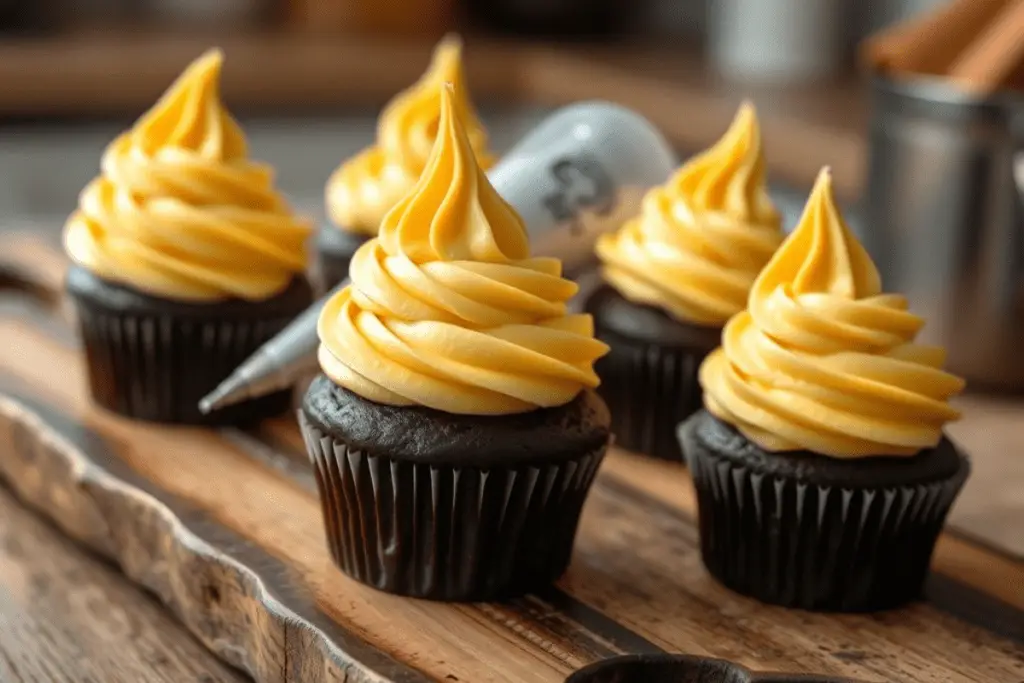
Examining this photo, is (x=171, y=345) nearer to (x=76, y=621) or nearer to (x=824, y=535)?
(x=76, y=621)

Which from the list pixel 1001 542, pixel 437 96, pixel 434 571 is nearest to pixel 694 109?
pixel 437 96

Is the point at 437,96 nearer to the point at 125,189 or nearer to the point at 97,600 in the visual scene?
the point at 125,189

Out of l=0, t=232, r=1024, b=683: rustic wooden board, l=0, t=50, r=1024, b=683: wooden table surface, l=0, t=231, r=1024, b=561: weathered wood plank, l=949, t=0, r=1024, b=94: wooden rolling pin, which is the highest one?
l=949, t=0, r=1024, b=94: wooden rolling pin

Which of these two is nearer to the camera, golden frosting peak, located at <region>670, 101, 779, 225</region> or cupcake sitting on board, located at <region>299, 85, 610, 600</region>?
cupcake sitting on board, located at <region>299, 85, 610, 600</region>

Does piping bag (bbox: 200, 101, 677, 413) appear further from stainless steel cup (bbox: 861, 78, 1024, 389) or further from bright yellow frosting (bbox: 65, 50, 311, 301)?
stainless steel cup (bbox: 861, 78, 1024, 389)

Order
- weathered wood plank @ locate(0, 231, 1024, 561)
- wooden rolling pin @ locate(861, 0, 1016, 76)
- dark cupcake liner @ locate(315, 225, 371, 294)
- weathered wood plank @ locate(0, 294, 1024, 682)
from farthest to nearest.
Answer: dark cupcake liner @ locate(315, 225, 371, 294) → wooden rolling pin @ locate(861, 0, 1016, 76) → weathered wood plank @ locate(0, 231, 1024, 561) → weathered wood plank @ locate(0, 294, 1024, 682)

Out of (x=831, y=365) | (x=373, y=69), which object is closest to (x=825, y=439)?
(x=831, y=365)

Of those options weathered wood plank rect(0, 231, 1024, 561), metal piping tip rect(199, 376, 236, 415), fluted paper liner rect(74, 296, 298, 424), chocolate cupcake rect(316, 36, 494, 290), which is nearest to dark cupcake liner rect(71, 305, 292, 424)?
fluted paper liner rect(74, 296, 298, 424)
